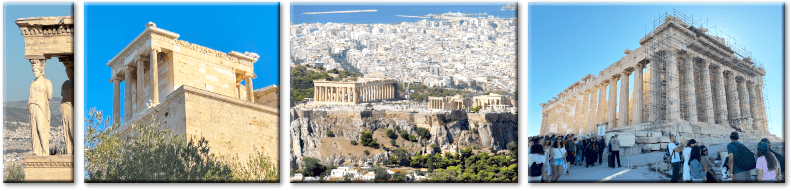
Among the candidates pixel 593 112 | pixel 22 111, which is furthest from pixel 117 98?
pixel 593 112

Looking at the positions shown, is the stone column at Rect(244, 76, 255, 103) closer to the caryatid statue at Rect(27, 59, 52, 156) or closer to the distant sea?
the distant sea

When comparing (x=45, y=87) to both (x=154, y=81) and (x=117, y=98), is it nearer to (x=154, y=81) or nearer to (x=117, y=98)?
(x=117, y=98)

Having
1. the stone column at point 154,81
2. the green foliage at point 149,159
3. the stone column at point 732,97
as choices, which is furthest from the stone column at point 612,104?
the stone column at point 154,81

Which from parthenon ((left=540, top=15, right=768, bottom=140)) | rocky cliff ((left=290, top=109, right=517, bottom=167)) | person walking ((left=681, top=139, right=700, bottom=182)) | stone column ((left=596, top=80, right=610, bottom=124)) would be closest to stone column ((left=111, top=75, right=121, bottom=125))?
rocky cliff ((left=290, top=109, right=517, bottom=167))

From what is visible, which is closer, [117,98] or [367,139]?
[367,139]

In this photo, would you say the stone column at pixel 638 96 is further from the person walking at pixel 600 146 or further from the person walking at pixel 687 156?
the person walking at pixel 687 156

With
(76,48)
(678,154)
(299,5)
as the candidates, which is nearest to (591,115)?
(678,154)

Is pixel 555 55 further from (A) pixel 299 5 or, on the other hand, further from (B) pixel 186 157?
(B) pixel 186 157
